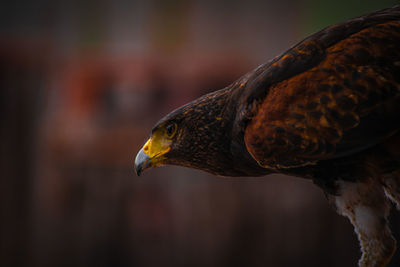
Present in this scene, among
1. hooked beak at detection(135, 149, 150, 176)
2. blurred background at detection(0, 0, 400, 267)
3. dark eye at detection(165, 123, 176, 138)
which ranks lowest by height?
blurred background at detection(0, 0, 400, 267)

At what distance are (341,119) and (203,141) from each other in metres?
0.63

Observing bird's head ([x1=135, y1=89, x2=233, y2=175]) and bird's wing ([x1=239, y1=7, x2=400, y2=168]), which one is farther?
bird's head ([x1=135, y1=89, x2=233, y2=175])

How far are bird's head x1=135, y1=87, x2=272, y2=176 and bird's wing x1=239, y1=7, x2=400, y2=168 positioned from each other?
24cm

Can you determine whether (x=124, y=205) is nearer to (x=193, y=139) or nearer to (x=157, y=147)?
(x=157, y=147)

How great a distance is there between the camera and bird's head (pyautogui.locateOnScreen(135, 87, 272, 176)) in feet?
5.65

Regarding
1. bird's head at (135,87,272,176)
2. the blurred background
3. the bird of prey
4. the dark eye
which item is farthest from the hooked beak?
the blurred background

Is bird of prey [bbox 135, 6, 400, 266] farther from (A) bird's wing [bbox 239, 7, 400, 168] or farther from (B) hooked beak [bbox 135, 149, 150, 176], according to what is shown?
(B) hooked beak [bbox 135, 149, 150, 176]

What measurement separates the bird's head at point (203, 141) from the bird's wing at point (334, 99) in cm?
24

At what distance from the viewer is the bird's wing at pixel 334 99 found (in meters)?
1.35

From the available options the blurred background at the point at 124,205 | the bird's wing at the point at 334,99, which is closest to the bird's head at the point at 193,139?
the bird's wing at the point at 334,99

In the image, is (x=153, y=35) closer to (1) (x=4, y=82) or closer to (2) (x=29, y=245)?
(1) (x=4, y=82)

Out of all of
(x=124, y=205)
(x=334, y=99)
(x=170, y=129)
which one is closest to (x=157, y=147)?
(x=170, y=129)

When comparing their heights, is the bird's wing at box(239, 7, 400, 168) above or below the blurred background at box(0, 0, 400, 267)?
above

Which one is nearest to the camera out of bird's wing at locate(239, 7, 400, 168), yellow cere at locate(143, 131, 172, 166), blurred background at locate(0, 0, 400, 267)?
bird's wing at locate(239, 7, 400, 168)
